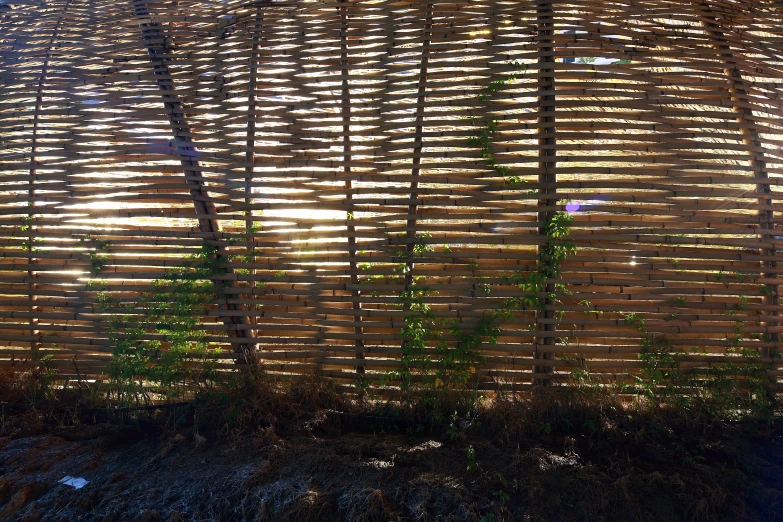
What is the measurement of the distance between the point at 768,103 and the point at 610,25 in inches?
49.6

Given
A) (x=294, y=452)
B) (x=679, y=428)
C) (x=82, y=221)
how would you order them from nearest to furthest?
(x=294, y=452)
(x=679, y=428)
(x=82, y=221)

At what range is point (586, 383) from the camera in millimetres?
3312

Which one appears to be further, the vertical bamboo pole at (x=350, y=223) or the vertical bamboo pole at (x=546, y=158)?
the vertical bamboo pole at (x=350, y=223)

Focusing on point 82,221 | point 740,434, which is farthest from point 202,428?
point 740,434

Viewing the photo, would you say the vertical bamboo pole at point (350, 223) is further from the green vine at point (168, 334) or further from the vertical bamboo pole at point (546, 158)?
the vertical bamboo pole at point (546, 158)

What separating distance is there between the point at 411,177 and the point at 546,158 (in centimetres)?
91

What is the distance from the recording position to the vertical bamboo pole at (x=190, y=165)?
362 centimetres

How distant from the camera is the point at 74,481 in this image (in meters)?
2.92

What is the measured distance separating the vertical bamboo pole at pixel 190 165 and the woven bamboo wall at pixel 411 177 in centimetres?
2

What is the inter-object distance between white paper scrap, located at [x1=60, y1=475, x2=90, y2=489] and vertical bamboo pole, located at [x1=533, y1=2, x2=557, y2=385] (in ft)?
9.31

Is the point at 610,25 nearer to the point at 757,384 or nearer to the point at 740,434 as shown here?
the point at 757,384

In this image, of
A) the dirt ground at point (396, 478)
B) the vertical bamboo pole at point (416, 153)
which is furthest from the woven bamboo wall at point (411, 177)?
the dirt ground at point (396, 478)

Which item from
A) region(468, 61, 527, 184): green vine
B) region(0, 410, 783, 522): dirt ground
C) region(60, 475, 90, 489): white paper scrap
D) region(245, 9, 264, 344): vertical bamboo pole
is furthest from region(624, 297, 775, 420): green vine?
region(60, 475, 90, 489): white paper scrap

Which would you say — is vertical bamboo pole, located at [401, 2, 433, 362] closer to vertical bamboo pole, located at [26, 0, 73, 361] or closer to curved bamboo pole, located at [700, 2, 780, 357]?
curved bamboo pole, located at [700, 2, 780, 357]
